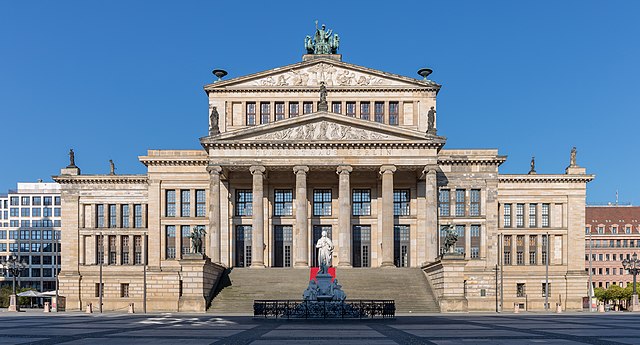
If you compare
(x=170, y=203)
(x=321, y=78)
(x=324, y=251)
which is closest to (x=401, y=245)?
(x=321, y=78)

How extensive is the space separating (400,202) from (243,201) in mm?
15662

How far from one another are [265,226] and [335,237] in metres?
7.01

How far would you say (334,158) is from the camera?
62625 mm

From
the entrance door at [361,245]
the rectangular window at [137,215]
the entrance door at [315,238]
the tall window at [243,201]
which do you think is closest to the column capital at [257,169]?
the tall window at [243,201]

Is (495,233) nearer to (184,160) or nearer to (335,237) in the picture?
(335,237)

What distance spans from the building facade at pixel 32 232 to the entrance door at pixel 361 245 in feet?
278

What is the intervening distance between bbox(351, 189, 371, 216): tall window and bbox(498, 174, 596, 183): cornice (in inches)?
552

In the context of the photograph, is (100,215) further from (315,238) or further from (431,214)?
(431,214)

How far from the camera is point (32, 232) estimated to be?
138 meters

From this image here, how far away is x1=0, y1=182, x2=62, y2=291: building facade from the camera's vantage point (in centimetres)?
13450

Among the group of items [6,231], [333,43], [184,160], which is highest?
[333,43]

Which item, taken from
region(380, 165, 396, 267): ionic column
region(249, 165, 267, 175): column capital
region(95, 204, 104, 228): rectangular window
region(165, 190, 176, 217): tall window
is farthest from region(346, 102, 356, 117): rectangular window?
region(95, 204, 104, 228): rectangular window

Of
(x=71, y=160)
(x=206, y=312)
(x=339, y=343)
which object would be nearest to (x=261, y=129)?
(x=206, y=312)

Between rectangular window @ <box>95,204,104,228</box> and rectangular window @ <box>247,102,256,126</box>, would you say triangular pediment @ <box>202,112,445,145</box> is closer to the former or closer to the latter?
rectangular window @ <box>247,102,256,126</box>
